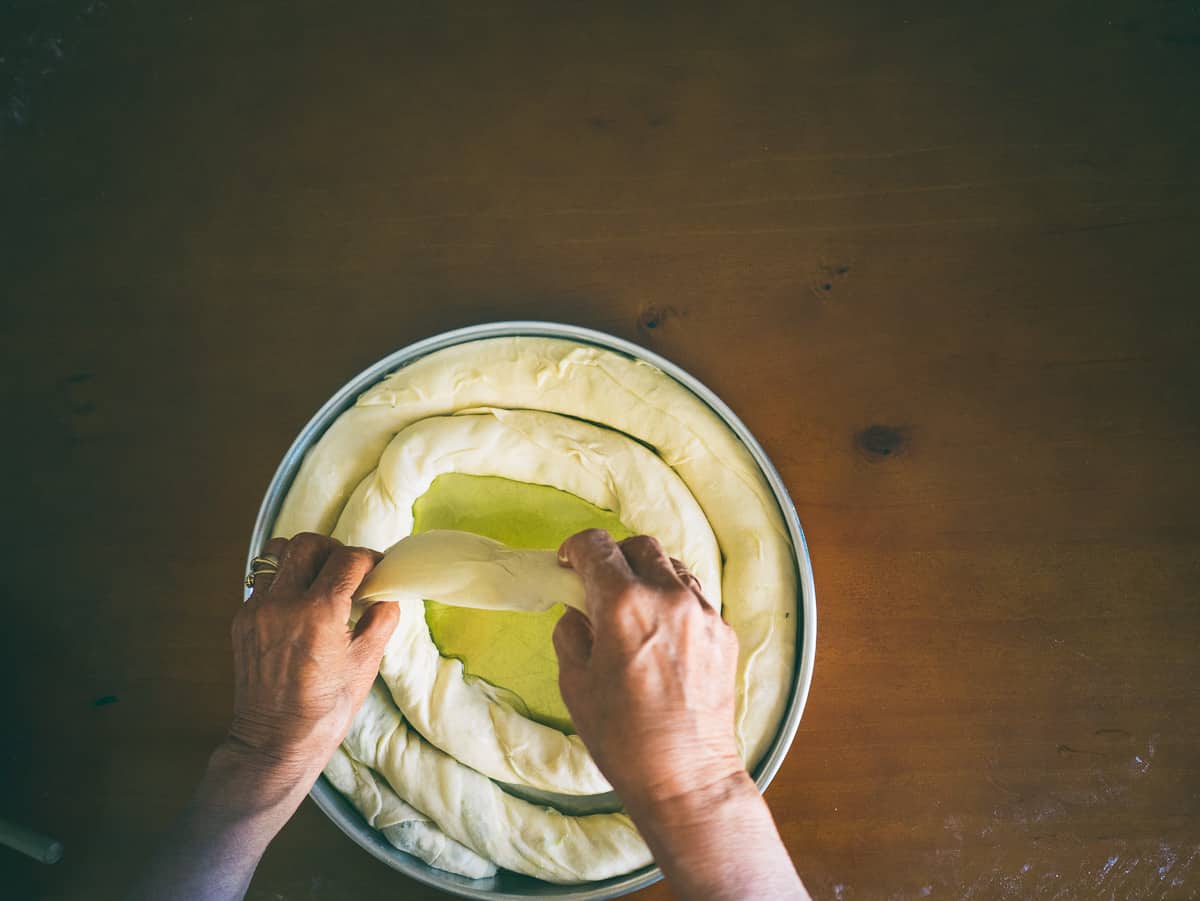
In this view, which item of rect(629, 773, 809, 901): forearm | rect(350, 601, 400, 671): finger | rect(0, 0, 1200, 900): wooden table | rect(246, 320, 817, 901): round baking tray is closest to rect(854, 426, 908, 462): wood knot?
rect(0, 0, 1200, 900): wooden table

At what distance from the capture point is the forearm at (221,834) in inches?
28.6

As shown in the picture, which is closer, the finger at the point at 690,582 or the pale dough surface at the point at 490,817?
the finger at the point at 690,582

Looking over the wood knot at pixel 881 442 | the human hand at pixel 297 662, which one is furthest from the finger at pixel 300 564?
the wood knot at pixel 881 442

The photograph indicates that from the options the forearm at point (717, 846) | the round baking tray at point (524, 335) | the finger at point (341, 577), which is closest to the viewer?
the forearm at point (717, 846)

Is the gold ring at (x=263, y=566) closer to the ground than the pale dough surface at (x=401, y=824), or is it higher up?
higher up

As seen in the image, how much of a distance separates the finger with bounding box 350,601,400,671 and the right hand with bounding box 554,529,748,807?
0.27 meters

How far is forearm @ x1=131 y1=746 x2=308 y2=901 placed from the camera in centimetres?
73

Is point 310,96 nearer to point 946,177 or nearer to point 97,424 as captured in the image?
point 97,424

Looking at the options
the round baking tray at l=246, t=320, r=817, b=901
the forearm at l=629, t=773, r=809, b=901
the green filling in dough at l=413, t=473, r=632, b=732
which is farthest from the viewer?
the green filling in dough at l=413, t=473, r=632, b=732

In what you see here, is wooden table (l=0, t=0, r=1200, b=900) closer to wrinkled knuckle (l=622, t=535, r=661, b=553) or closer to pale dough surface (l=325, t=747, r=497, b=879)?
pale dough surface (l=325, t=747, r=497, b=879)

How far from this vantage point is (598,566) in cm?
69

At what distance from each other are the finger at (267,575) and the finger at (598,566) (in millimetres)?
358

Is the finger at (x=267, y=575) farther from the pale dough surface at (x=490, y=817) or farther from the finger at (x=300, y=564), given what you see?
the pale dough surface at (x=490, y=817)

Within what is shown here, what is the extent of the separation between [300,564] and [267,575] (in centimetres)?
8
